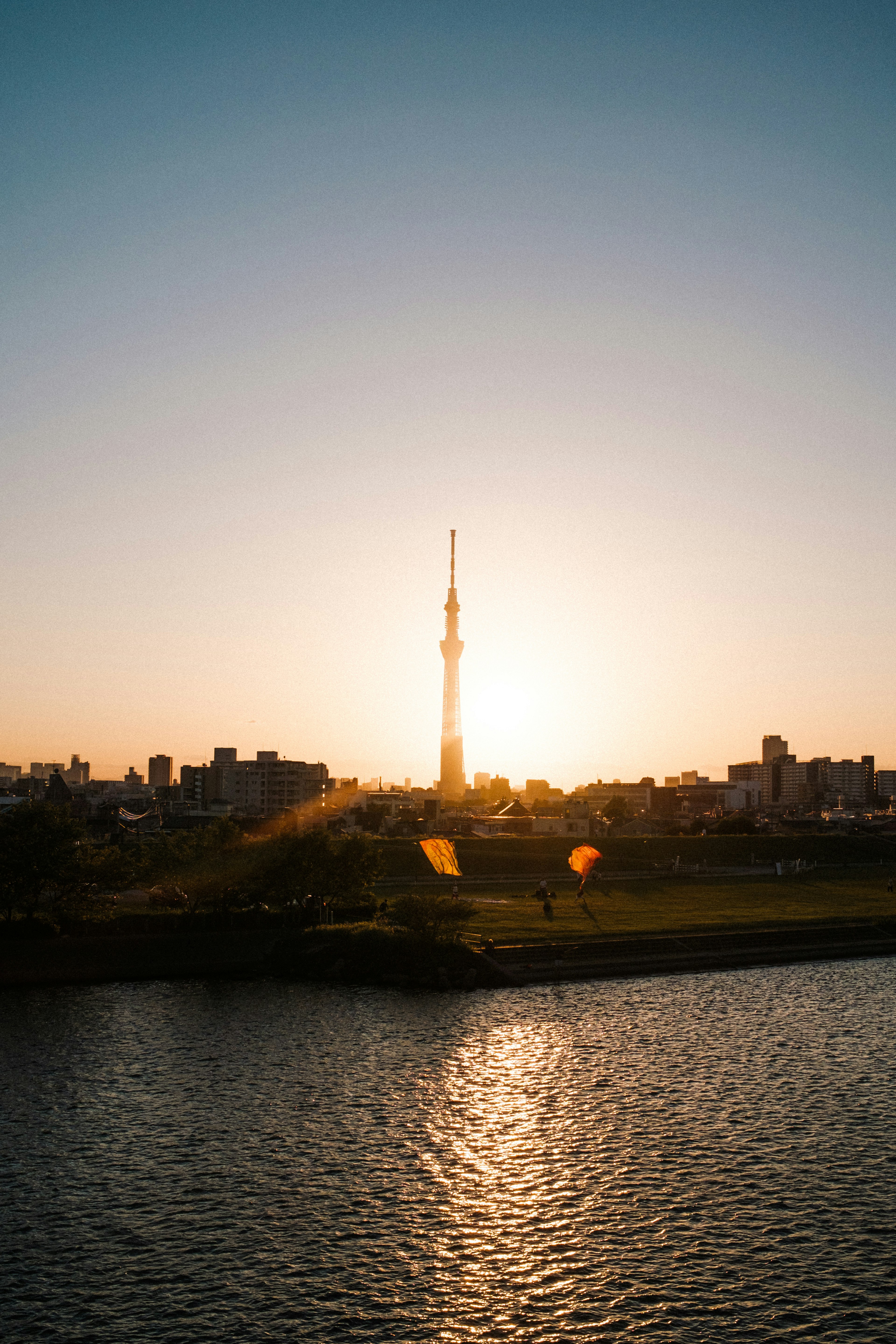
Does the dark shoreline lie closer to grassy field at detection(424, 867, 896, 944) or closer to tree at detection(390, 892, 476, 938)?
grassy field at detection(424, 867, 896, 944)

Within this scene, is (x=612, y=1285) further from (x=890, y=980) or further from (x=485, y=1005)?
(x=890, y=980)

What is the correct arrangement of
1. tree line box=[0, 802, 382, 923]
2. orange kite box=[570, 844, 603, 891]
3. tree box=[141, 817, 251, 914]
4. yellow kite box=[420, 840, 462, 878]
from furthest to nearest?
orange kite box=[570, 844, 603, 891], yellow kite box=[420, 840, 462, 878], tree box=[141, 817, 251, 914], tree line box=[0, 802, 382, 923]

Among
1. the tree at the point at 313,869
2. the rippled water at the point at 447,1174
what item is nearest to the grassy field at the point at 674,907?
the tree at the point at 313,869

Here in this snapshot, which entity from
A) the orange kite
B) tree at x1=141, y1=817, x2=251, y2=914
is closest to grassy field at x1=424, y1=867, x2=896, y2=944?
the orange kite

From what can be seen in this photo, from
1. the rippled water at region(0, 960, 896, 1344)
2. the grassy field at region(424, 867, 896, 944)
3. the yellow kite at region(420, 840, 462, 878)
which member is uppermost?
the yellow kite at region(420, 840, 462, 878)

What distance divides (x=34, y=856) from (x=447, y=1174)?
1495 inches

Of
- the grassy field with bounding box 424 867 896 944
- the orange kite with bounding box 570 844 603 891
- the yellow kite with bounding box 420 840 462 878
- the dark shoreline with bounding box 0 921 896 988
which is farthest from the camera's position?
the orange kite with bounding box 570 844 603 891

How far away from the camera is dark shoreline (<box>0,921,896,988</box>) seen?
58281 millimetres

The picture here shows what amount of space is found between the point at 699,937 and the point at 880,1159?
3426 centimetres

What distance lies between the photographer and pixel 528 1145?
33875 mm

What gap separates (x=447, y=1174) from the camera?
103ft

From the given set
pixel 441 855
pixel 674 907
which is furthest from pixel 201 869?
pixel 674 907

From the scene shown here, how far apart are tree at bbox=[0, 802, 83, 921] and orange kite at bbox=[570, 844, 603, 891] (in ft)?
126

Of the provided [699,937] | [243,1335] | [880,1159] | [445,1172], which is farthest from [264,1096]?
[699,937]
